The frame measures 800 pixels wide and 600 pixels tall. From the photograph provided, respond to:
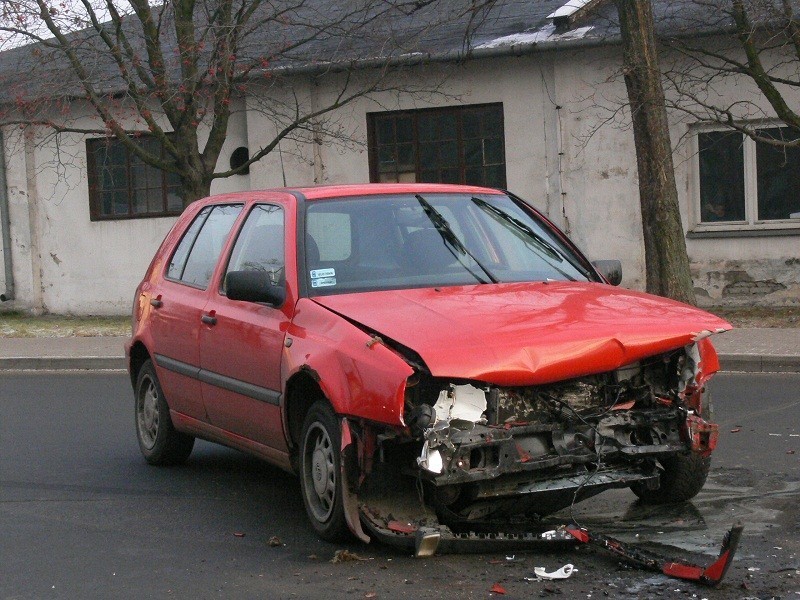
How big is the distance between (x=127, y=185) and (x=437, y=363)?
20161 mm

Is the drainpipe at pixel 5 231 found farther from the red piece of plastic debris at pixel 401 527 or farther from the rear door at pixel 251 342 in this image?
the red piece of plastic debris at pixel 401 527

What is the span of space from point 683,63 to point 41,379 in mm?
10469

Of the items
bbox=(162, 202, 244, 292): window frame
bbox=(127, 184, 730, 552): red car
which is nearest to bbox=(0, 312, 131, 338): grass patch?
bbox=(162, 202, 244, 292): window frame

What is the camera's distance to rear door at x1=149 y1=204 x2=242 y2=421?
768 cm

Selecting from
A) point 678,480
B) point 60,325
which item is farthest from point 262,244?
point 60,325

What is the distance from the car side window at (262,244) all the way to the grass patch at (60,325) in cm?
1289

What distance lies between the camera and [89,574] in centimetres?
581

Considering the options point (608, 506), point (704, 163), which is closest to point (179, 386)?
point (608, 506)

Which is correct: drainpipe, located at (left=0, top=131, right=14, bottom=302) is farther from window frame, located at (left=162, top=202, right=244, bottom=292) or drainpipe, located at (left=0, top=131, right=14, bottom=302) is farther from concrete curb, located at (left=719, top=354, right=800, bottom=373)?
window frame, located at (left=162, top=202, right=244, bottom=292)

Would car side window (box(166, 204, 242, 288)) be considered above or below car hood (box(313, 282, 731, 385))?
above

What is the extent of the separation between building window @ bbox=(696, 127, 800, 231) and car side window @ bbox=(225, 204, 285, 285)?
45.1ft

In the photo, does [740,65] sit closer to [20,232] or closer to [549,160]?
[549,160]

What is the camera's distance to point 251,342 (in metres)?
6.80

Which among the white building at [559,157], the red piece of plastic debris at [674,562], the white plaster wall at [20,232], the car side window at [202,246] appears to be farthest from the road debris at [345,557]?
the white plaster wall at [20,232]
